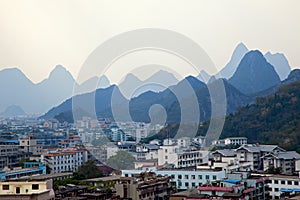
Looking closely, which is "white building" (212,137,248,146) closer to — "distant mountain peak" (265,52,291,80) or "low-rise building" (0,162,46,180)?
"low-rise building" (0,162,46,180)

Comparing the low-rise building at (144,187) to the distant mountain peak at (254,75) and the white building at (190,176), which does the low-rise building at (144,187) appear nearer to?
the white building at (190,176)

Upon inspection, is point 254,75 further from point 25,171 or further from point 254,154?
point 25,171

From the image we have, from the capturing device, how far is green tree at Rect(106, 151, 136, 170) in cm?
1212

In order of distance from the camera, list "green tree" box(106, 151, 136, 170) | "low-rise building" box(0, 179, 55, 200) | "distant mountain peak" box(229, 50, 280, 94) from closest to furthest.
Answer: "low-rise building" box(0, 179, 55, 200), "green tree" box(106, 151, 136, 170), "distant mountain peak" box(229, 50, 280, 94)

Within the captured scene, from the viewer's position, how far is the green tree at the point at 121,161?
1212 centimetres

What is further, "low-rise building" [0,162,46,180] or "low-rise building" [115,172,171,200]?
"low-rise building" [0,162,46,180]

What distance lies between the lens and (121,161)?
12.3m

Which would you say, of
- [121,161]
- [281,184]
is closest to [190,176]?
[281,184]

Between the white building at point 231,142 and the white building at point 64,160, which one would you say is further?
the white building at point 231,142

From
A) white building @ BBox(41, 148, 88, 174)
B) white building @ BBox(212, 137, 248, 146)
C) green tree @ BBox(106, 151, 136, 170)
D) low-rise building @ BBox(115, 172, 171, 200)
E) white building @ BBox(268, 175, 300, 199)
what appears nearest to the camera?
low-rise building @ BBox(115, 172, 171, 200)

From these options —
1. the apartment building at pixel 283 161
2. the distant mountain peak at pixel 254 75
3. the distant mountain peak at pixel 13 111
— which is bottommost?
the apartment building at pixel 283 161

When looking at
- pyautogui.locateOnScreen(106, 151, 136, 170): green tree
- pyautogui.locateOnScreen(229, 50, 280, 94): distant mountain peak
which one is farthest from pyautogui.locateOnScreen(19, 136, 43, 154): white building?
pyautogui.locateOnScreen(229, 50, 280, 94): distant mountain peak

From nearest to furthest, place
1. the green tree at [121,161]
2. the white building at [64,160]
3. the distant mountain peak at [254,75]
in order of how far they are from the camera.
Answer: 1. the green tree at [121,161]
2. the white building at [64,160]
3. the distant mountain peak at [254,75]

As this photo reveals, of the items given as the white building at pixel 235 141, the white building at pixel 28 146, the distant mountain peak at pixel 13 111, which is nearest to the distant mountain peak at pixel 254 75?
the white building at pixel 235 141
